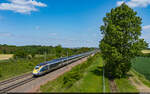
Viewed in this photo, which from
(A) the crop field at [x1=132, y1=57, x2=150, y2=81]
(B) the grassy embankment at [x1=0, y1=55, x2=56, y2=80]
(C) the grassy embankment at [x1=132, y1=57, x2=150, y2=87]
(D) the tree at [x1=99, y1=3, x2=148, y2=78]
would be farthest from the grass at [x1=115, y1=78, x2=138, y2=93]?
(B) the grassy embankment at [x1=0, y1=55, x2=56, y2=80]

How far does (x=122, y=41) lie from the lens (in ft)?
78.5

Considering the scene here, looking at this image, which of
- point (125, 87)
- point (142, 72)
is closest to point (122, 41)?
point (125, 87)

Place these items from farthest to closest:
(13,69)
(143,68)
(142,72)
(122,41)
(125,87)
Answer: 1. (143,68)
2. (142,72)
3. (13,69)
4. (122,41)
5. (125,87)

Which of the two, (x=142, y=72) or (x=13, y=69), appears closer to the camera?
(x=13, y=69)

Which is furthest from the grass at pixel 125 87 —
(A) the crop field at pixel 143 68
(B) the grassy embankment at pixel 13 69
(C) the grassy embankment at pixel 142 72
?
(B) the grassy embankment at pixel 13 69

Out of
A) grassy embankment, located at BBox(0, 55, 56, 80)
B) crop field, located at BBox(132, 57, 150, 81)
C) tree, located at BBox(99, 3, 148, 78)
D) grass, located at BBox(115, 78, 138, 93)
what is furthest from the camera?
crop field, located at BBox(132, 57, 150, 81)

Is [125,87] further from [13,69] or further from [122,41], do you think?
[13,69]

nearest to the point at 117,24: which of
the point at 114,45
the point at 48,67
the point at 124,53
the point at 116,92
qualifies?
the point at 114,45

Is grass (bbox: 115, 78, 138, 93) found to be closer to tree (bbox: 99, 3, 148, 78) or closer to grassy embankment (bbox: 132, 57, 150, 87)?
tree (bbox: 99, 3, 148, 78)

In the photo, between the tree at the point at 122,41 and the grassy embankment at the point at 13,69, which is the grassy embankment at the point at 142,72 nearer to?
the tree at the point at 122,41

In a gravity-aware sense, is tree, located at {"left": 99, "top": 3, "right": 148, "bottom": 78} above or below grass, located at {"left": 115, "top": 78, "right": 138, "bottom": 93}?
above

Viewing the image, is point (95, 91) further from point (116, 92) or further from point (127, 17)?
point (127, 17)

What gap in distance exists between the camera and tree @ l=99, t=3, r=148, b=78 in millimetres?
23781

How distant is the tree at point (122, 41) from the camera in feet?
78.0
